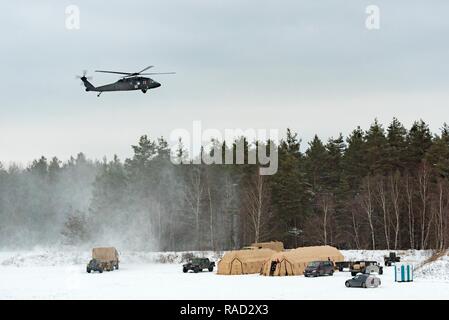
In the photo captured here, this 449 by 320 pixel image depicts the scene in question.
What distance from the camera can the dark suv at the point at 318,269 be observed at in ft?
186

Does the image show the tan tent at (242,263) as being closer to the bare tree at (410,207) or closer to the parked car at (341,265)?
the parked car at (341,265)

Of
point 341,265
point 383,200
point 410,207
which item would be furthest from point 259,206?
point 341,265

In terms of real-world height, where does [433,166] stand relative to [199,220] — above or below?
above

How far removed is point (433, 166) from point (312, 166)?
17384mm

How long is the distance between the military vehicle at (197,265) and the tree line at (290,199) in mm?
21541

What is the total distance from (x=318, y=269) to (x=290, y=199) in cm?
3925

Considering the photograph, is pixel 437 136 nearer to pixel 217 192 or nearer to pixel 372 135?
pixel 372 135

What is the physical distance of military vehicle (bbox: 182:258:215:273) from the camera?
66188 millimetres

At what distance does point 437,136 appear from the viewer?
100 metres

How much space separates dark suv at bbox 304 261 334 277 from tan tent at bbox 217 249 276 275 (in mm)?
7420

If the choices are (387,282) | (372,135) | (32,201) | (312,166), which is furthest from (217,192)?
(387,282)

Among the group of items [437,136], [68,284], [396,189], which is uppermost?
[437,136]

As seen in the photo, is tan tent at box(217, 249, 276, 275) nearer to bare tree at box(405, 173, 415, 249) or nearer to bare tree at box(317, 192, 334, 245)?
bare tree at box(317, 192, 334, 245)
